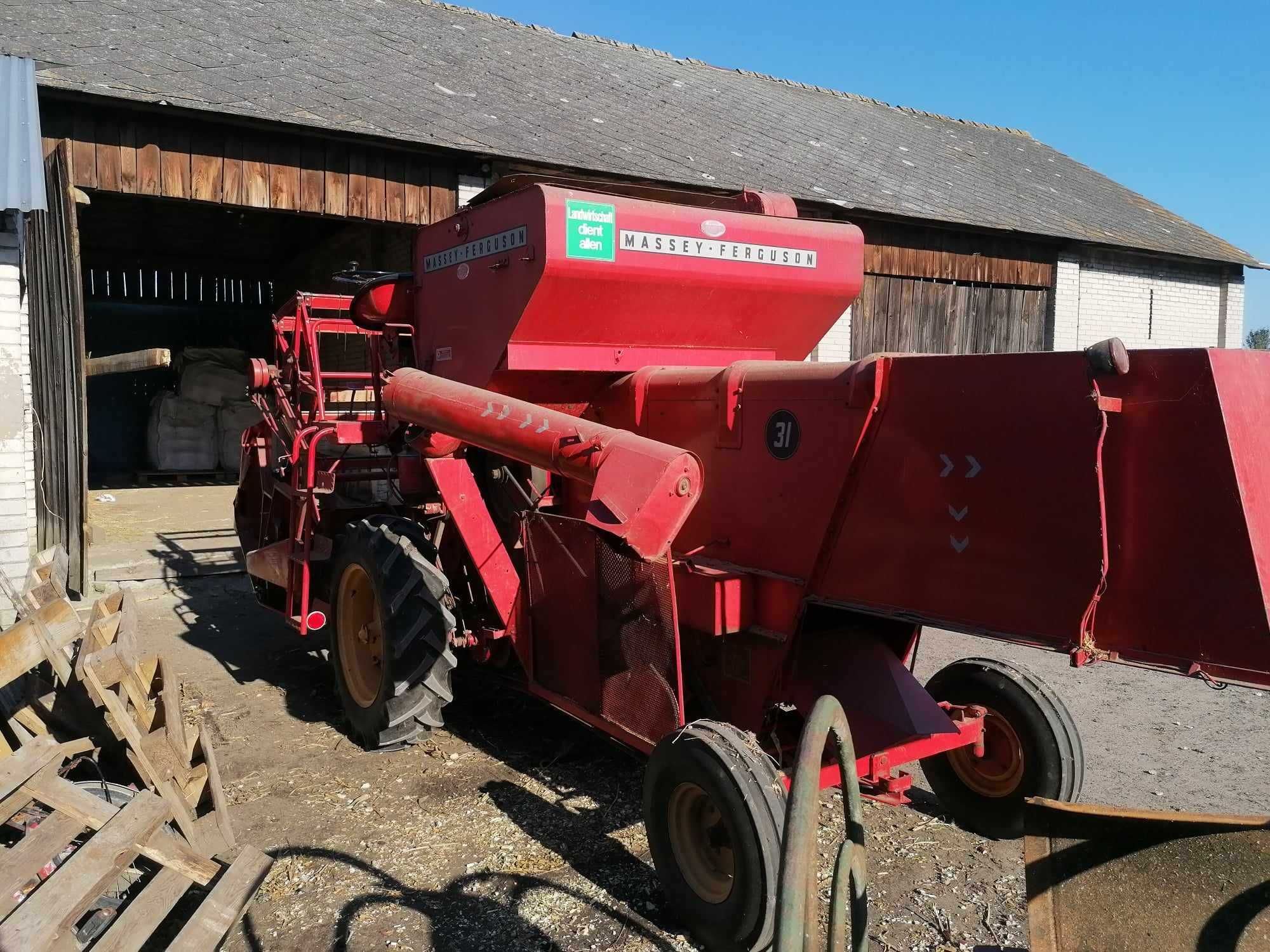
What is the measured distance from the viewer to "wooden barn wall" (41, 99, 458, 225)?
26.3 ft

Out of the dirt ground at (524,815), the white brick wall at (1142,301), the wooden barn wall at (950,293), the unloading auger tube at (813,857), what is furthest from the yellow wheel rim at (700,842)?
the white brick wall at (1142,301)

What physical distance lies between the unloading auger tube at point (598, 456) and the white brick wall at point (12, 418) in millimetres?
4043

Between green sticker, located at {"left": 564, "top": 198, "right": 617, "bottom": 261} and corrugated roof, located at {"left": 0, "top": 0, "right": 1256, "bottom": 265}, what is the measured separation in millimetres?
5585

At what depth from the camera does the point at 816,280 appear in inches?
176

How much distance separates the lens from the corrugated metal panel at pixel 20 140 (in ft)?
19.2

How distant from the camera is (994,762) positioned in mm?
3891

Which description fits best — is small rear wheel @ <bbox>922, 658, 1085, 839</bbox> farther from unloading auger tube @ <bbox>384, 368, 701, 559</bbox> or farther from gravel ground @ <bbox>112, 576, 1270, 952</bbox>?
unloading auger tube @ <bbox>384, 368, 701, 559</bbox>

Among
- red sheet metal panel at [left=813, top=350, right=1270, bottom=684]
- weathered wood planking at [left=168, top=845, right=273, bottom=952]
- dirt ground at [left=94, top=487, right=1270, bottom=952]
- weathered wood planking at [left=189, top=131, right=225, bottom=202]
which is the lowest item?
dirt ground at [left=94, top=487, right=1270, bottom=952]

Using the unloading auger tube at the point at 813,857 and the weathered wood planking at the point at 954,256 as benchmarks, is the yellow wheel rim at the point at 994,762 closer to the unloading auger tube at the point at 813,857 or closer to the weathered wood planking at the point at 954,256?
the unloading auger tube at the point at 813,857

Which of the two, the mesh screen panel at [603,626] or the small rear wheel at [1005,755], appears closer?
the mesh screen panel at [603,626]

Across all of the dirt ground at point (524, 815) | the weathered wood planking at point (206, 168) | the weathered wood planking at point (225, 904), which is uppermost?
the weathered wood planking at point (206, 168)

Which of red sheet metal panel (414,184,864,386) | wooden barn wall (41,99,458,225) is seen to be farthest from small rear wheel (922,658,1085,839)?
wooden barn wall (41,99,458,225)

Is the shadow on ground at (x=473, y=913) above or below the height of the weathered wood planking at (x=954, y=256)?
below

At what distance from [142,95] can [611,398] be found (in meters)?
5.88
